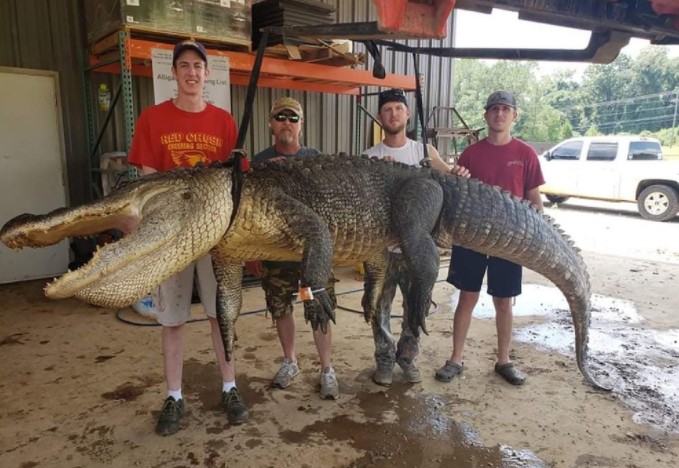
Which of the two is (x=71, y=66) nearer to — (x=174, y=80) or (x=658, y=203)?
(x=174, y=80)

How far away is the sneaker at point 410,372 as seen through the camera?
11.2ft

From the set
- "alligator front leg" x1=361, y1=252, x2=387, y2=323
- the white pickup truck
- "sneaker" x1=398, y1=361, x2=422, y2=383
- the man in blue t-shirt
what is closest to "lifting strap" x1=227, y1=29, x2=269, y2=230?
the man in blue t-shirt

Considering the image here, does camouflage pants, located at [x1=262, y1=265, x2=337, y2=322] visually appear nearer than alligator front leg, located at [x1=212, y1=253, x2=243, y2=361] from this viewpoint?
No

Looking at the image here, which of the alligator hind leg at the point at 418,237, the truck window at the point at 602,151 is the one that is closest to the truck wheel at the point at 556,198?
the truck window at the point at 602,151

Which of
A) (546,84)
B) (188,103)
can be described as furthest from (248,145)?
(546,84)

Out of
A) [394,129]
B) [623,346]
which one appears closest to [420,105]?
[394,129]

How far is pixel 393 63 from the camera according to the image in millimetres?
9016

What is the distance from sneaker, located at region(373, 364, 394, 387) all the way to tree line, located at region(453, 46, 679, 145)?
33.5 m

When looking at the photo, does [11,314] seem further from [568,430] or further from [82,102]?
[568,430]

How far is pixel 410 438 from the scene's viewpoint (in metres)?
2.73

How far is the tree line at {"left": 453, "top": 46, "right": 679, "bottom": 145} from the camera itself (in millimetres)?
36094

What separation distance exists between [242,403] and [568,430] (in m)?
Answer: 1.98

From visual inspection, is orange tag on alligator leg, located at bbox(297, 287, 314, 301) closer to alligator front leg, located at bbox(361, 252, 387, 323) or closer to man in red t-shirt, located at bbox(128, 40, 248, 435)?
man in red t-shirt, located at bbox(128, 40, 248, 435)

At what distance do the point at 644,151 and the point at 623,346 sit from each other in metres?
9.65
